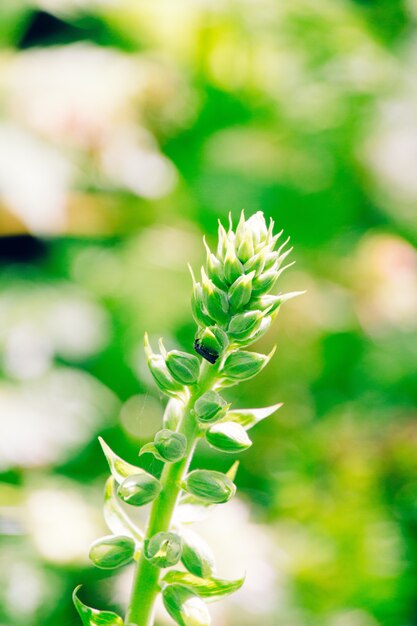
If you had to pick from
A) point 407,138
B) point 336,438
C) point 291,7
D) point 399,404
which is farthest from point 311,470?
point 291,7

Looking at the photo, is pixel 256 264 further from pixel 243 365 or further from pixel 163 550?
pixel 163 550

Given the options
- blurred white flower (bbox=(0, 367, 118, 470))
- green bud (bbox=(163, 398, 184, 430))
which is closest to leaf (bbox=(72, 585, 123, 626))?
green bud (bbox=(163, 398, 184, 430))

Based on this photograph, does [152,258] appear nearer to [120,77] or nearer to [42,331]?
[42,331]

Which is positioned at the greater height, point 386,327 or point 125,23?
point 125,23

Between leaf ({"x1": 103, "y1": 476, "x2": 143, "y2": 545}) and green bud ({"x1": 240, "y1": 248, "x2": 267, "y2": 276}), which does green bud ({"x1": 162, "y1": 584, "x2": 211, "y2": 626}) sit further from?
green bud ({"x1": 240, "y1": 248, "x2": 267, "y2": 276})

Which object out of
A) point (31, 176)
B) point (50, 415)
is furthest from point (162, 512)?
point (31, 176)

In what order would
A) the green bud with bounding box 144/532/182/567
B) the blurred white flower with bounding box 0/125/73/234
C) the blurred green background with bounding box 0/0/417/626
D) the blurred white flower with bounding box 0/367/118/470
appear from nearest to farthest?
the green bud with bounding box 144/532/182/567 → the blurred green background with bounding box 0/0/417/626 → the blurred white flower with bounding box 0/367/118/470 → the blurred white flower with bounding box 0/125/73/234

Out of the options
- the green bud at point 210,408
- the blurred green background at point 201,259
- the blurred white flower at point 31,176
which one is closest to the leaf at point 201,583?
the green bud at point 210,408
